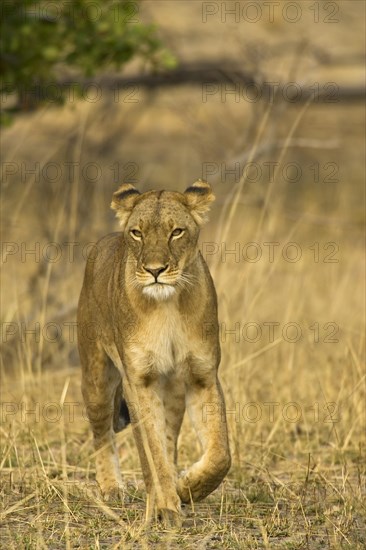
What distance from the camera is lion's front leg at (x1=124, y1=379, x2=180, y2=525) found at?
180 inches

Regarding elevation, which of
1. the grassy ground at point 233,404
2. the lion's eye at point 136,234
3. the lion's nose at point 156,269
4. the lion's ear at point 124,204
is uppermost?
the lion's ear at point 124,204

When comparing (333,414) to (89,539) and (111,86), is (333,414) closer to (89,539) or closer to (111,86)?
(89,539)

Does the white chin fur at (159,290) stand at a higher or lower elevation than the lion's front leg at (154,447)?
higher

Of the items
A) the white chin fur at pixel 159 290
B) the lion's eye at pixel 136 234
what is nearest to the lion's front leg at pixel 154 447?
the white chin fur at pixel 159 290

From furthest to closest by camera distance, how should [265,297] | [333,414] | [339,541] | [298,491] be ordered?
[265,297] → [333,414] → [298,491] → [339,541]

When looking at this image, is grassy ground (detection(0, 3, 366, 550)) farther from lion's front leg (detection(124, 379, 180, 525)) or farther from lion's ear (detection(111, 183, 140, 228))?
lion's ear (detection(111, 183, 140, 228))

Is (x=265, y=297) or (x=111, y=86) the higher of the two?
(x=111, y=86)

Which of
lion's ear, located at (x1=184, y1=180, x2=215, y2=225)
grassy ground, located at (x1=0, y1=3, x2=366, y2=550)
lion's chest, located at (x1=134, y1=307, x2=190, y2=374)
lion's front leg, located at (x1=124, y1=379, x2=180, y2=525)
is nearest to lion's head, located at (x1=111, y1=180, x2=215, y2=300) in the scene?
lion's ear, located at (x1=184, y1=180, x2=215, y2=225)

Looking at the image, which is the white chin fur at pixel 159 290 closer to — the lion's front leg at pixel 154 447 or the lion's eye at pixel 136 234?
the lion's eye at pixel 136 234

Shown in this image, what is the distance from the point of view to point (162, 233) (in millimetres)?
4664

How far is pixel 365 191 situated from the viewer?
16.3 metres

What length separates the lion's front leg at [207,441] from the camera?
4.57 metres

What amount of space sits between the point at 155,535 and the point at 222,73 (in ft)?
20.3

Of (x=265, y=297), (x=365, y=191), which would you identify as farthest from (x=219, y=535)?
(x=365, y=191)
